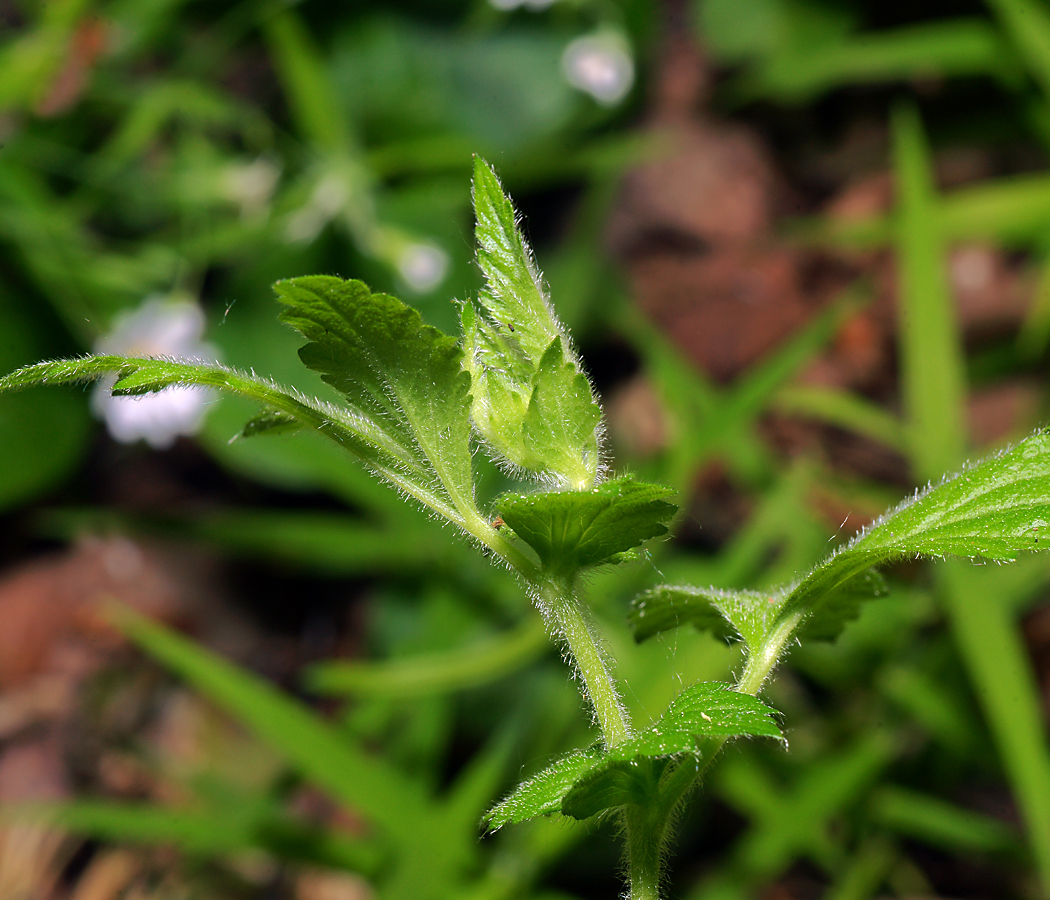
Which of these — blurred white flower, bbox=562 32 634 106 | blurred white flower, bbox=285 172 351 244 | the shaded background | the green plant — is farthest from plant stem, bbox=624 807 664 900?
blurred white flower, bbox=562 32 634 106

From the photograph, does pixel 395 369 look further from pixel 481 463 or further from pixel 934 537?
pixel 481 463

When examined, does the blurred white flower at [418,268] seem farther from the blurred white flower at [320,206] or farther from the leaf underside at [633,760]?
the leaf underside at [633,760]

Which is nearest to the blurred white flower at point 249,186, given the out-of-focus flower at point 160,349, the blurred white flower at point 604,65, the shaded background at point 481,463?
the shaded background at point 481,463

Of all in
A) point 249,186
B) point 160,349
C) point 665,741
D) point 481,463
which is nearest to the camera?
point 665,741

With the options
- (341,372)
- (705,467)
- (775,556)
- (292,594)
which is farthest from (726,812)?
(341,372)

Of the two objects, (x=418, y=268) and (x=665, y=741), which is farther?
(x=418, y=268)

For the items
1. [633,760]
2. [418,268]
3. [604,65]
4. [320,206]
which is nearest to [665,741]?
[633,760]

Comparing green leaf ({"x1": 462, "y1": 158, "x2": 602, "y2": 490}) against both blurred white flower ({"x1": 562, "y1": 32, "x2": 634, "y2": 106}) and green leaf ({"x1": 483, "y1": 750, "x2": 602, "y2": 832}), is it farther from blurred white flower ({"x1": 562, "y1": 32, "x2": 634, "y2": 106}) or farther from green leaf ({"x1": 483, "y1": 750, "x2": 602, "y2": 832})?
blurred white flower ({"x1": 562, "y1": 32, "x2": 634, "y2": 106})
